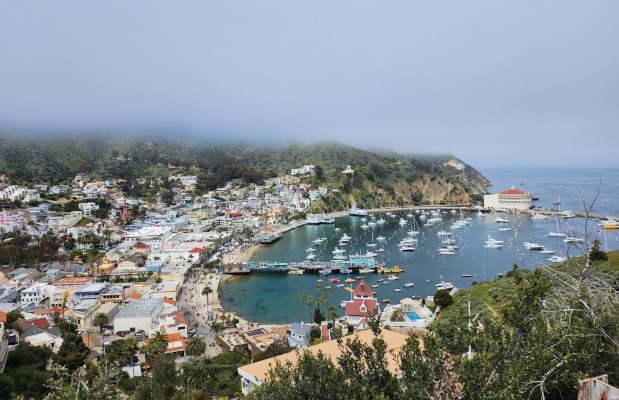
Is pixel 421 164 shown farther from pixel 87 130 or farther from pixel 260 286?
pixel 87 130

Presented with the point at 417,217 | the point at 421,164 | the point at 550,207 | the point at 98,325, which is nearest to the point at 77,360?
the point at 98,325

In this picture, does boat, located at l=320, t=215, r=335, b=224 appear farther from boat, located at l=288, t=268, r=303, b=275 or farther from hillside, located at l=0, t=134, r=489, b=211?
boat, located at l=288, t=268, r=303, b=275

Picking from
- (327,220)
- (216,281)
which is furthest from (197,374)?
(327,220)

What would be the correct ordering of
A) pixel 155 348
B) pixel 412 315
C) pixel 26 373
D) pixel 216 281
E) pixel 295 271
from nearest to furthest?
pixel 26 373 < pixel 155 348 < pixel 412 315 < pixel 216 281 < pixel 295 271

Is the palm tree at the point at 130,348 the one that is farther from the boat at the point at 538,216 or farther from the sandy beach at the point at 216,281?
the boat at the point at 538,216

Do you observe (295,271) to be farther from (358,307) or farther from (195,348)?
(195,348)

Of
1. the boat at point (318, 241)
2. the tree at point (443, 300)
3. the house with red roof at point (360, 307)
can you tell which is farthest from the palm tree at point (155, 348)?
the boat at point (318, 241)
